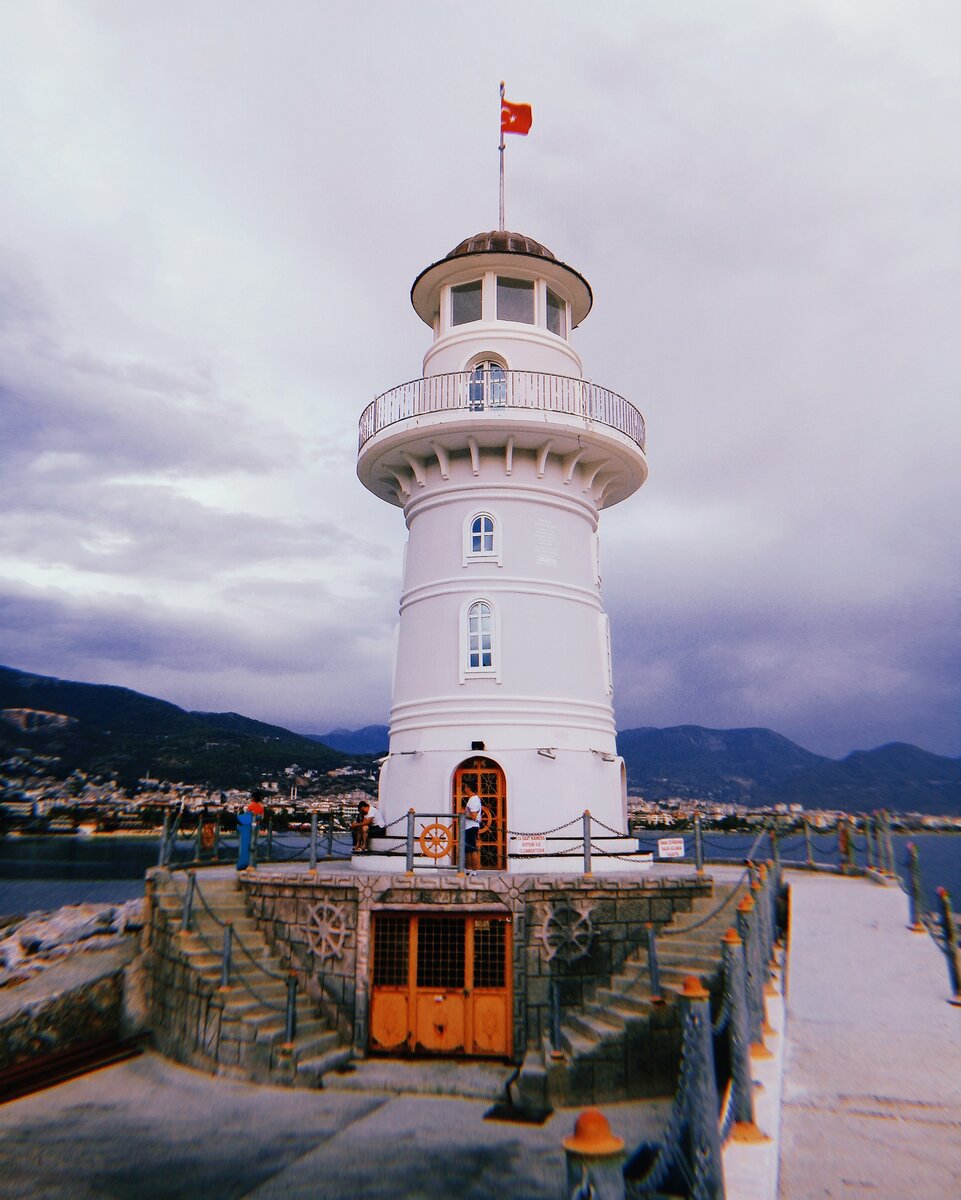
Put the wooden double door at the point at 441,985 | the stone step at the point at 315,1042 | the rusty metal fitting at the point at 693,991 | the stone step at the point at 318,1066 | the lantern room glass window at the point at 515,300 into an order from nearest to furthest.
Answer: the rusty metal fitting at the point at 693,991 → the stone step at the point at 318,1066 → the stone step at the point at 315,1042 → the wooden double door at the point at 441,985 → the lantern room glass window at the point at 515,300

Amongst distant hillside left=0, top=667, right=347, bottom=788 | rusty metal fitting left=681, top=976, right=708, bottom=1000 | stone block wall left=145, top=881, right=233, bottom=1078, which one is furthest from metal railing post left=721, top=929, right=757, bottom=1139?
distant hillside left=0, top=667, right=347, bottom=788

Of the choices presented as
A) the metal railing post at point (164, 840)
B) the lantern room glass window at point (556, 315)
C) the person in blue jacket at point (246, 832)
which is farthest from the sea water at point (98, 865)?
the lantern room glass window at point (556, 315)

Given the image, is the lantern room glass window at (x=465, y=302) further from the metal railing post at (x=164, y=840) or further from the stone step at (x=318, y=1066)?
the stone step at (x=318, y=1066)

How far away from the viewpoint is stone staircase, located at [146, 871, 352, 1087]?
1240 centimetres

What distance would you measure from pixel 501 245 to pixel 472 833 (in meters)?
12.4

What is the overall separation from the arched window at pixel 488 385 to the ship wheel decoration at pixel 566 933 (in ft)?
32.1

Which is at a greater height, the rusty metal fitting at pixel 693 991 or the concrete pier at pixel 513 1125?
the rusty metal fitting at pixel 693 991

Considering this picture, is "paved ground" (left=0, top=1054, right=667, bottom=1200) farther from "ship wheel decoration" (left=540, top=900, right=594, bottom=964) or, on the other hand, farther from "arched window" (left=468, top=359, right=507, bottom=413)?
"arched window" (left=468, top=359, right=507, bottom=413)

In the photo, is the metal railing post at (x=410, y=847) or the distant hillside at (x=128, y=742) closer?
the metal railing post at (x=410, y=847)

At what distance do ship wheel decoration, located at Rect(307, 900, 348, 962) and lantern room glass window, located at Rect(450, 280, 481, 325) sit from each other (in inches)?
494

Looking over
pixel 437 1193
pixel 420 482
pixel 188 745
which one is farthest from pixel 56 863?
pixel 437 1193

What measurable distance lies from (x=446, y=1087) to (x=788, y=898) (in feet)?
21.0

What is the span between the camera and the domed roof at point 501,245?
1877cm

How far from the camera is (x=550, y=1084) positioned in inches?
440
